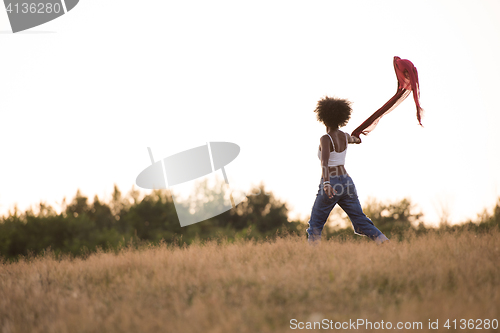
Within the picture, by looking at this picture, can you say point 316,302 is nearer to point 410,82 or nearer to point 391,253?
point 391,253

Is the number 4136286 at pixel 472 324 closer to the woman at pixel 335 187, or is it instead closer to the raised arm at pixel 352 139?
the woman at pixel 335 187

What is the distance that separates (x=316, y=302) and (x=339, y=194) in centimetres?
226

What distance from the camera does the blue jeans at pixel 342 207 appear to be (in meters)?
5.41

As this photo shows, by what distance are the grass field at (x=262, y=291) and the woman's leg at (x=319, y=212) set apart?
305mm

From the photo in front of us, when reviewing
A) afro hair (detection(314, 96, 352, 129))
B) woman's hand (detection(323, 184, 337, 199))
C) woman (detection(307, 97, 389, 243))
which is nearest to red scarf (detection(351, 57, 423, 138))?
afro hair (detection(314, 96, 352, 129))

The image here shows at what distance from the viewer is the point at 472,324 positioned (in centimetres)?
295

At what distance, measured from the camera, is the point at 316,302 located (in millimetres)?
3424

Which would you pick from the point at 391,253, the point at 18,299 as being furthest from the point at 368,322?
the point at 18,299

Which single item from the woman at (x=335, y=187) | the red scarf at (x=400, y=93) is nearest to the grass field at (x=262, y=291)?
the woman at (x=335, y=187)

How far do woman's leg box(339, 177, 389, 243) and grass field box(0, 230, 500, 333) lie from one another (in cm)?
27

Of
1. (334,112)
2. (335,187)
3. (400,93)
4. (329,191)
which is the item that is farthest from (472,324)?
(400,93)

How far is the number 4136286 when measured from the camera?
2939 millimetres

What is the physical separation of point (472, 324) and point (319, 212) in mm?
2701

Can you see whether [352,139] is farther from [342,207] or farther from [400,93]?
[400,93]
